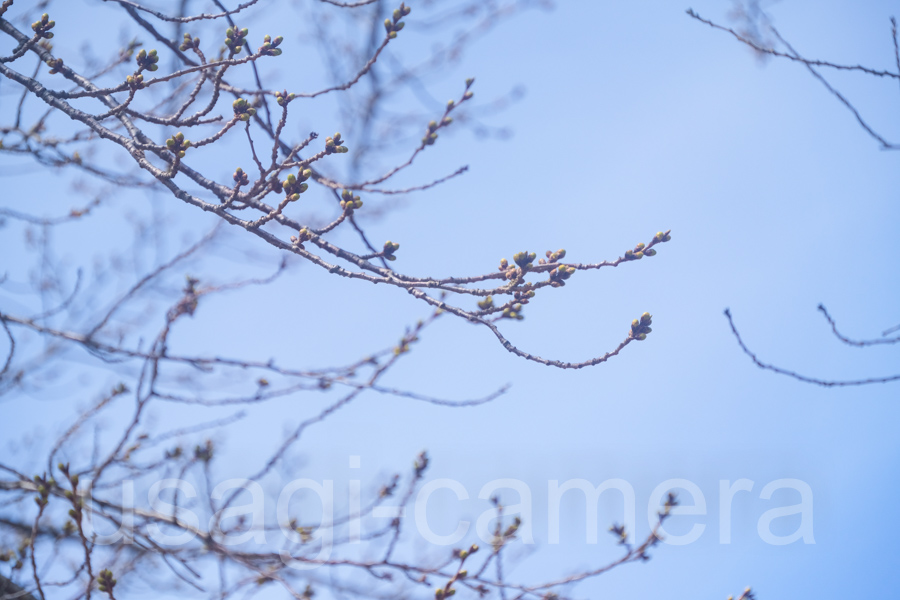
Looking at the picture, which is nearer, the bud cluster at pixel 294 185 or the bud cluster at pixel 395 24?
the bud cluster at pixel 294 185

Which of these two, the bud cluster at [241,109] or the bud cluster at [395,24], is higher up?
the bud cluster at [395,24]

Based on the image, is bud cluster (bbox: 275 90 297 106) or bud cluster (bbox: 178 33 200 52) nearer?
bud cluster (bbox: 275 90 297 106)

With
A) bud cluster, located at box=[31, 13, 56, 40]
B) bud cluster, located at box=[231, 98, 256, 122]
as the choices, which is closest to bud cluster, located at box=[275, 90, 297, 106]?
bud cluster, located at box=[231, 98, 256, 122]

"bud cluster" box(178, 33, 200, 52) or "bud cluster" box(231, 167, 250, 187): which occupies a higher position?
"bud cluster" box(178, 33, 200, 52)

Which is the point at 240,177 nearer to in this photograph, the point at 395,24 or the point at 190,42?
the point at 190,42

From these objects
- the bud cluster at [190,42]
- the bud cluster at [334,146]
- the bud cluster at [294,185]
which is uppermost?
the bud cluster at [190,42]

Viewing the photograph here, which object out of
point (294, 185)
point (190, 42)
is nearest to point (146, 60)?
point (190, 42)

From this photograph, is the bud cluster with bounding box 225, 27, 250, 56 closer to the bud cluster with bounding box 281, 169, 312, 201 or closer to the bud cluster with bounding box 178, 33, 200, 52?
the bud cluster with bounding box 178, 33, 200, 52

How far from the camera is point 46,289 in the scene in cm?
450

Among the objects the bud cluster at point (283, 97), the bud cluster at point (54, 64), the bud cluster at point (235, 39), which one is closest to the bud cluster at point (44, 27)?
the bud cluster at point (54, 64)

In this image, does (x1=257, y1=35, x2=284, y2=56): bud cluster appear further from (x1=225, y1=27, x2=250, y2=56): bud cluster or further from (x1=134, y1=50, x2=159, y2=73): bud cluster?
(x1=134, y1=50, x2=159, y2=73): bud cluster

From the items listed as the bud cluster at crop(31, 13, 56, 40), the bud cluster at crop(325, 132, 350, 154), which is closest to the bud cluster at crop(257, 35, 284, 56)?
the bud cluster at crop(325, 132, 350, 154)

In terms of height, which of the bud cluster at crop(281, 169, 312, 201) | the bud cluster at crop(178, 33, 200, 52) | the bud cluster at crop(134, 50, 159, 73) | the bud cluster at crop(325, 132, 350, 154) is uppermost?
the bud cluster at crop(178, 33, 200, 52)

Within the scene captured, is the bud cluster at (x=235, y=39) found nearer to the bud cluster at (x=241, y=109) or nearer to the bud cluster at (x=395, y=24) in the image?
the bud cluster at (x=241, y=109)
